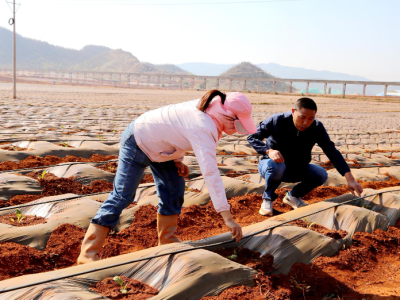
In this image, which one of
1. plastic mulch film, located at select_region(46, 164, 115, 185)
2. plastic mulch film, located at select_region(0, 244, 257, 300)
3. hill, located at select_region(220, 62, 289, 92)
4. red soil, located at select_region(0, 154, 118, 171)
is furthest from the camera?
hill, located at select_region(220, 62, 289, 92)

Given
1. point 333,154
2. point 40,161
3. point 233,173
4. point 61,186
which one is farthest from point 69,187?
point 333,154

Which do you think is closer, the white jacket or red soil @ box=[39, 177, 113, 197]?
the white jacket

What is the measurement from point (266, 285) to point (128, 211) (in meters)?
1.38

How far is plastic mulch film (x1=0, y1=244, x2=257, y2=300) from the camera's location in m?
1.66

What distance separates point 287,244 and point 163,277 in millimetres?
861

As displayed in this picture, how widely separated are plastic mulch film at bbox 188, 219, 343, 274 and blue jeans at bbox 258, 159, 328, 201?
2.13 feet

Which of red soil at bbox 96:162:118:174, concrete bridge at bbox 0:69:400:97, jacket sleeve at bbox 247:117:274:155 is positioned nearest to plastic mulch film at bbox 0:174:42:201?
red soil at bbox 96:162:118:174

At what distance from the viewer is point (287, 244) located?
2.39 meters

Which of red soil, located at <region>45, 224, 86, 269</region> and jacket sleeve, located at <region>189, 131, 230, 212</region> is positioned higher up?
jacket sleeve, located at <region>189, 131, 230, 212</region>

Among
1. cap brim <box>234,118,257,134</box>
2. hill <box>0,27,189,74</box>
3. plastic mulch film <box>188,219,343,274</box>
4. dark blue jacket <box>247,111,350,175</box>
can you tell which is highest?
hill <box>0,27,189,74</box>

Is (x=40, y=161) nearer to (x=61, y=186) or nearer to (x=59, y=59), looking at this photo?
(x=61, y=186)

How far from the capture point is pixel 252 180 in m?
4.11

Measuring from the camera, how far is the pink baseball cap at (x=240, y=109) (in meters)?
1.93

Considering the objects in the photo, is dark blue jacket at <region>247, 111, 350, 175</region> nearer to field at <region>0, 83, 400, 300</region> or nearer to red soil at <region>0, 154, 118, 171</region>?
field at <region>0, 83, 400, 300</region>
